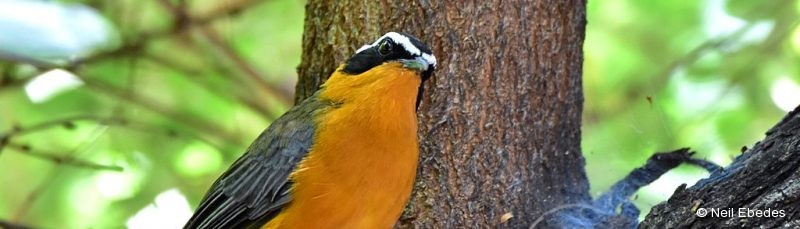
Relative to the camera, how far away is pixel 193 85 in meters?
5.23

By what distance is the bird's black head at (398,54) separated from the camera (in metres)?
2.85

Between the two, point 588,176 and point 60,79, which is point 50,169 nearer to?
point 60,79

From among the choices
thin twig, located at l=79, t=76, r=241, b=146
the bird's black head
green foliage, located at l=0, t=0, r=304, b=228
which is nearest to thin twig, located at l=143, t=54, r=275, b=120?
green foliage, located at l=0, t=0, r=304, b=228

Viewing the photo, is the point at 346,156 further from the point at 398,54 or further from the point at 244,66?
the point at 244,66

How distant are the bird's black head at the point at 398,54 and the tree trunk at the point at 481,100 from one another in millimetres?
196

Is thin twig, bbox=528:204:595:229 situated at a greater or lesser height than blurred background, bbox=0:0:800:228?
lesser

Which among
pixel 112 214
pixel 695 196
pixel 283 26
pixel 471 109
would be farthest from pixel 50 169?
A: pixel 695 196

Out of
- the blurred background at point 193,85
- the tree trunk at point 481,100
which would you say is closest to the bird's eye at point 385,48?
the tree trunk at point 481,100

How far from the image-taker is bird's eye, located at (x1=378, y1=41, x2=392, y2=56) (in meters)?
2.90

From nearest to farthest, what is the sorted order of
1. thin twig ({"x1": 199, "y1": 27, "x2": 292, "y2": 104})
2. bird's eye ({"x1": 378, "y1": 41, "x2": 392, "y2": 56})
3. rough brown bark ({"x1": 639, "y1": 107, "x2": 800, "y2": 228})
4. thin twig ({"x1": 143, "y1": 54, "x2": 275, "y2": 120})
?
1. rough brown bark ({"x1": 639, "y1": 107, "x2": 800, "y2": 228})
2. bird's eye ({"x1": 378, "y1": 41, "x2": 392, "y2": 56})
3. thin twig ({"x1": 143, "y1": 54, "x2": 275, "y2": 120})
4. thin twig ({"x1": 199, "y1": 27, "x2": 292, "y2": 104})

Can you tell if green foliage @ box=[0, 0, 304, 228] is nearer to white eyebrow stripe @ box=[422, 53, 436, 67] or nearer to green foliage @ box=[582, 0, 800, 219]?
green foliage @ box=[582, 0, 800, 219]

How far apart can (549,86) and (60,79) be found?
247cm

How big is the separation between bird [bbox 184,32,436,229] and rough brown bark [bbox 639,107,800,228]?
0.71 meters

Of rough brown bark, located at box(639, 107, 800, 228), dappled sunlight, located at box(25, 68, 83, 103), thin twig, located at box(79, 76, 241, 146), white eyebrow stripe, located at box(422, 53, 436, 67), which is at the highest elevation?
dappled sunlight, located at box(25, 68, 83, 103)
